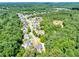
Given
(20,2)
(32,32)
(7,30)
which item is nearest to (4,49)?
(7,30)

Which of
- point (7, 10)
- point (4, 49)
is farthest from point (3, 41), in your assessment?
point (7, 10)

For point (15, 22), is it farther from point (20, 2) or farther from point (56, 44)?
point (56, 44)

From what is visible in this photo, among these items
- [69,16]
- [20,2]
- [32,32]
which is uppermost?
[20,2]

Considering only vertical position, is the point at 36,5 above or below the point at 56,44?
above

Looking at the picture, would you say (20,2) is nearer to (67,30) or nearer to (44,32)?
(44,32)

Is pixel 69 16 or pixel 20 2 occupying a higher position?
pixel 20 2

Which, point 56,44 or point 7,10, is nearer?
point 56,44
